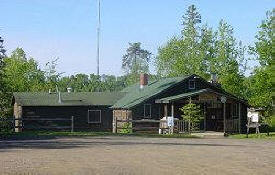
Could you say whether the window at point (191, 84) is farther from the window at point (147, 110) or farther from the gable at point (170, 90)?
the window at point (147, 110)

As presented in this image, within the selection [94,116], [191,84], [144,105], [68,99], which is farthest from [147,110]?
[68,99]

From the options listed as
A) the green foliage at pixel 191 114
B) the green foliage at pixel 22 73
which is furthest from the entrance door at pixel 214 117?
the green foliage at pixel 22 73

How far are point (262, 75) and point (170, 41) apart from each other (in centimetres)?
3926

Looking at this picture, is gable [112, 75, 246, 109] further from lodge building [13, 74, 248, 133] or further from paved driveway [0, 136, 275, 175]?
paved driveway [0, 136, 275, 175]

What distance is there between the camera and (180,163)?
17953mm

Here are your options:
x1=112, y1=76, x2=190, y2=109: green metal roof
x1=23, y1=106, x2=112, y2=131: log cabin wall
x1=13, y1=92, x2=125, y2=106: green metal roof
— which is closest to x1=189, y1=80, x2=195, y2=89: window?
x1=112, y1=76, x2=190, y2=109: green metal roof

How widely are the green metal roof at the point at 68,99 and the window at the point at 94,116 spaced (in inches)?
35.6

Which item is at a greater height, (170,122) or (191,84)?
(191,84)

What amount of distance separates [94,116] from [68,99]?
3.09 metres

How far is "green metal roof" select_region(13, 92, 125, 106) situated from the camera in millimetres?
50688

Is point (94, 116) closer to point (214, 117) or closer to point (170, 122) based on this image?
point (214, 117)

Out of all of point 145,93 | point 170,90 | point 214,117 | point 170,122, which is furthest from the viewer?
point 145,93

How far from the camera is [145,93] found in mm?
49406

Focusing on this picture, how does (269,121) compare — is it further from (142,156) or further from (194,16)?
(194,16)
